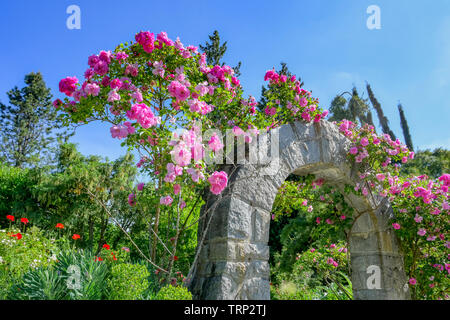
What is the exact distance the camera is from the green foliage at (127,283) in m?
2.09

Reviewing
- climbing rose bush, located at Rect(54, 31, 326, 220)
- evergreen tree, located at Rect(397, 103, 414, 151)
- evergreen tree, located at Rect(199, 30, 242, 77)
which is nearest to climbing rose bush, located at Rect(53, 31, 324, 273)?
climbing rose bush, located at Rect(54, 31, 326, 220)

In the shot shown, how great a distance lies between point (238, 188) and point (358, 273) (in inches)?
90.1

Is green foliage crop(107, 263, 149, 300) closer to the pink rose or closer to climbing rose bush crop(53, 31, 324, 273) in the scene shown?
climbing rose bush crop(53, 31, 324, 273)

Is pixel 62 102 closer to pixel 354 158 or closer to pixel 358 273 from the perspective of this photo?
pixel 354 158

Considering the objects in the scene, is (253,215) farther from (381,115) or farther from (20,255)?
(381,115)

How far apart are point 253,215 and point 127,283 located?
991 mm

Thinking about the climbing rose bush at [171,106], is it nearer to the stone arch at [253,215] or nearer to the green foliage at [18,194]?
the stone arch at [253,215]

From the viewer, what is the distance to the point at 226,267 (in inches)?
81.7

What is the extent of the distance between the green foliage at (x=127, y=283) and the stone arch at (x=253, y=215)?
0.38 meters

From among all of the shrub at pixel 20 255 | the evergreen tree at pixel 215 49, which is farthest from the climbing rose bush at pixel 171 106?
the evergreen tree at pixel 215 49

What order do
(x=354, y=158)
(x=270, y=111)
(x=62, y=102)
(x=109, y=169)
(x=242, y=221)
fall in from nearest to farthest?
(x=242, y=221), (x=62, y=102), (x=270, y=111), (x=354, y=158), (x=109, y=169)

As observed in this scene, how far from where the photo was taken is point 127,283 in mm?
2115

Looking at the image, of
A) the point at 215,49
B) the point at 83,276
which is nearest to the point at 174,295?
the point at 83,276
